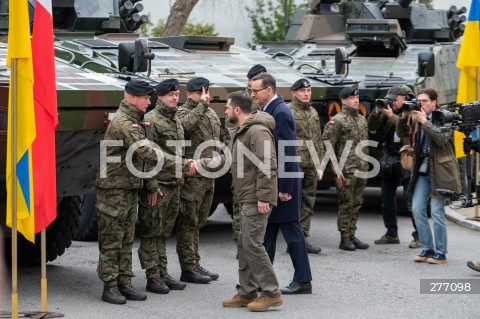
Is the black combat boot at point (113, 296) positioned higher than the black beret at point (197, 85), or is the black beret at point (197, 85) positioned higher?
the black beret at point (197, 85)

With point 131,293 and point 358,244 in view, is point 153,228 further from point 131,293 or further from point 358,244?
point 358,244

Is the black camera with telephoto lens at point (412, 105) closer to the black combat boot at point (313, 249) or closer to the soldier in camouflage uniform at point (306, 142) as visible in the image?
the soldier in camouflage uniform at point (306, 142)

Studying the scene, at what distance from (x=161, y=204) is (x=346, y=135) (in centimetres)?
343

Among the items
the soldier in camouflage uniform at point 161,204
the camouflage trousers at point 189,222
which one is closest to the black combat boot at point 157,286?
the soldier in camouflage uniform at point 161,204

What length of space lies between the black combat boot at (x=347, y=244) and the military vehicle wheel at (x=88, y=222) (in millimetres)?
2668

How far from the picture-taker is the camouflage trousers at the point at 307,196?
11969 millimetres

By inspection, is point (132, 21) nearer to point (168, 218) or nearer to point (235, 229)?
point (235, 229)

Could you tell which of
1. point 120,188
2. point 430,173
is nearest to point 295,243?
point 120,188

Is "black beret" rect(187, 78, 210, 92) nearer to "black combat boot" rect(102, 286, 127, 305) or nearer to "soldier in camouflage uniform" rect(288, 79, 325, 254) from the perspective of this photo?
"soldier in camouflage uniform" rect(288, 79, 325, 254)

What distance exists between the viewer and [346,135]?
12.4m

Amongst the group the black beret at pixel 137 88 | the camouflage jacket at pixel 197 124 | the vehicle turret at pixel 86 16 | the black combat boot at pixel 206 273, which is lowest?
the black combat boot at pixel 206 273

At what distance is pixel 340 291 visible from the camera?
9.73 metres

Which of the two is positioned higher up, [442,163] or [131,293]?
[442,163]

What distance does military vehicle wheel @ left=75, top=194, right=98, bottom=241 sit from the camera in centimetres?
1241
